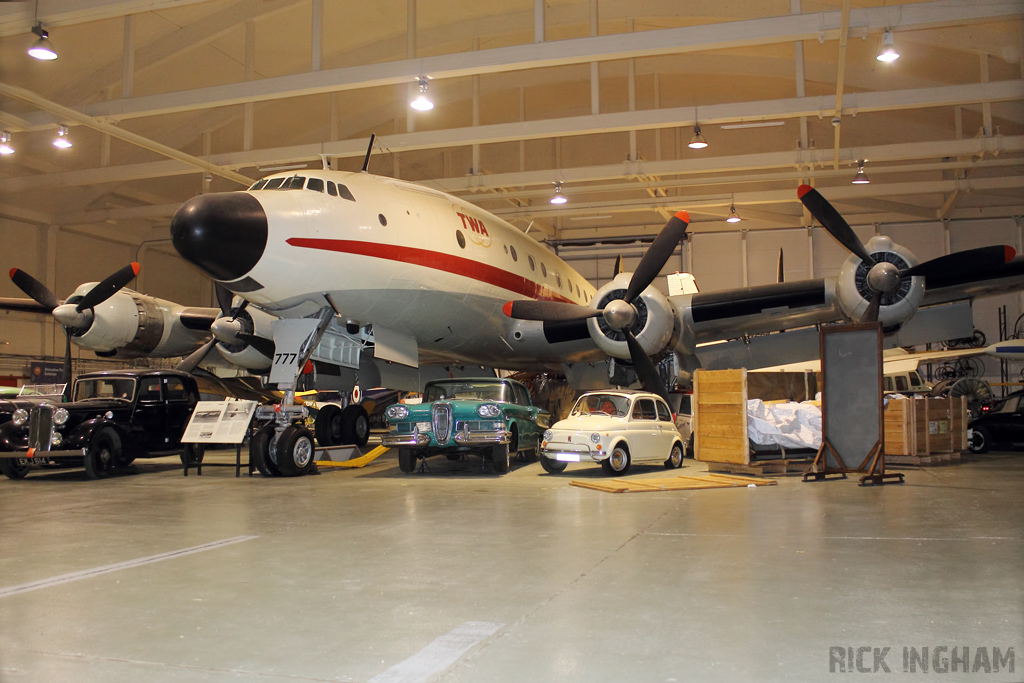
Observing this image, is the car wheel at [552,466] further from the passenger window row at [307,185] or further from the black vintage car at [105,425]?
the black vintage car at [105,425]

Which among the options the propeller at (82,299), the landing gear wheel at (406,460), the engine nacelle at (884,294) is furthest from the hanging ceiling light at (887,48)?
the propeller at (82,299)

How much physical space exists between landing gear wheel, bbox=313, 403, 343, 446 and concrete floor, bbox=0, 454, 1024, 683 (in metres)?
6.74

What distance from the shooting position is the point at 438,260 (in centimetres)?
1338

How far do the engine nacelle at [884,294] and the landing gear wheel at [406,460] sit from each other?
333 inches

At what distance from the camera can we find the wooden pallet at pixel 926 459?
498 inches

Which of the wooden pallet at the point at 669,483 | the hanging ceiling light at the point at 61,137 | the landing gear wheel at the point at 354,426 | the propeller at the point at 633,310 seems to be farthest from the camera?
the hanging ceiling light at the point at 61,137

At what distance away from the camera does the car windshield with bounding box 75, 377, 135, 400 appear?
13.0 m

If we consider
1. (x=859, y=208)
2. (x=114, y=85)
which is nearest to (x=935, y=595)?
(x=114, y=85)

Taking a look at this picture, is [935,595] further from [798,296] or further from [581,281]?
[581,281]

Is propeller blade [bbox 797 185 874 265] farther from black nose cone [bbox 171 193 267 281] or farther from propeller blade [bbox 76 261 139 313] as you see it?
propeller blade [bbox 76 261 139 313]

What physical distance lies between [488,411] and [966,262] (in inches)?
347

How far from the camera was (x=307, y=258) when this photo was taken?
445 inches

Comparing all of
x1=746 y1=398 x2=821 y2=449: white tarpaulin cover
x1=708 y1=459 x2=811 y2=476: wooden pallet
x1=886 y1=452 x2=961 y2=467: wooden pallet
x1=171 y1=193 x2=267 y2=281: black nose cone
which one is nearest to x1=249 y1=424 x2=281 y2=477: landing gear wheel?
x1=171 y1=193 x2=267 y2=281: black nose cone

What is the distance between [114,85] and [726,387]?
18.6m
